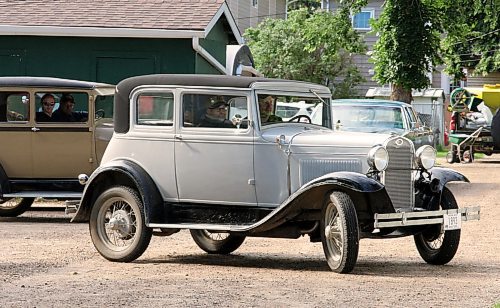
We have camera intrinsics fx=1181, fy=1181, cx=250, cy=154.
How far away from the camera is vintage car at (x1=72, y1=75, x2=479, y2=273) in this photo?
1098 cm

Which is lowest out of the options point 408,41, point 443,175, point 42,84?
point 443,175

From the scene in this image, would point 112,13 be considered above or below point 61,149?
above

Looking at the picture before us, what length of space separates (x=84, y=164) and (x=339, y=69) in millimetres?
31213

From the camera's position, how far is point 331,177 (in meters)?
10.7

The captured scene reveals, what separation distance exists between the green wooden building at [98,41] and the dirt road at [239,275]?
8.43 m

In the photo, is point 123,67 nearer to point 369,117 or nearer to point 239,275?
point 369,117

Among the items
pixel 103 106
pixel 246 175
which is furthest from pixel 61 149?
pixel 246 175

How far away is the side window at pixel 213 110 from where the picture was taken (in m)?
11.6

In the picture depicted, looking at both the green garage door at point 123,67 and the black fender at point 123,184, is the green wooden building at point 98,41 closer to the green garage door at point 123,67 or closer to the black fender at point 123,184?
the green garage door at point 123,67

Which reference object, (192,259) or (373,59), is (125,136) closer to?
(192,259)

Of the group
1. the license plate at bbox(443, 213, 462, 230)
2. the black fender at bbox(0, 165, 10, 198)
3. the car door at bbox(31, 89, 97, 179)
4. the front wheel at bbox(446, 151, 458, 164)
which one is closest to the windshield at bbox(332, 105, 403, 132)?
the car door at bbox(31, 89, 97, 179)

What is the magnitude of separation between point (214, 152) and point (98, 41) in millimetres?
12234

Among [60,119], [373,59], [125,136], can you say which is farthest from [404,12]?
[125,136]

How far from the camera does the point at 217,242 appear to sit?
12.7 meters
